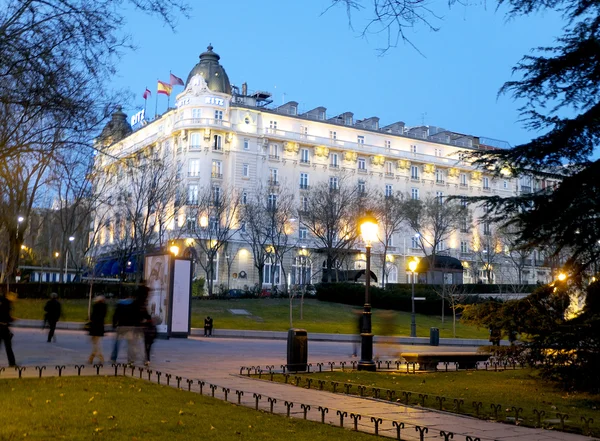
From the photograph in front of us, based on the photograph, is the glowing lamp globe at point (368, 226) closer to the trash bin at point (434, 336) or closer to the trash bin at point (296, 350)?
the trash bin at point (296, 350)

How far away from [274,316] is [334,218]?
53.7ft

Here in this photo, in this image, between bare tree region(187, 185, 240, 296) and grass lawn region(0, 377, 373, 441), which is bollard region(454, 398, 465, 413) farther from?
bare tree region(187, 185, 240, 296)

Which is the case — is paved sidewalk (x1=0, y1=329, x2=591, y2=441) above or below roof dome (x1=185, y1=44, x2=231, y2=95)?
below

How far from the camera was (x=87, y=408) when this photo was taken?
899 centimetres

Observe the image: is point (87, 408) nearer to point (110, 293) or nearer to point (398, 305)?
point (110, 293)

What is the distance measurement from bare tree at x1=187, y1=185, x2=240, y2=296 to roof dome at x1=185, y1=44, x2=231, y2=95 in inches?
502

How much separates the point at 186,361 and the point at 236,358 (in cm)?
235

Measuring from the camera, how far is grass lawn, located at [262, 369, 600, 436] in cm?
1055

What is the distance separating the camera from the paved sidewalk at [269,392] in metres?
8.67

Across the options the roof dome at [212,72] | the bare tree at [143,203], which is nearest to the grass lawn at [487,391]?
the bare tree at [143,203]

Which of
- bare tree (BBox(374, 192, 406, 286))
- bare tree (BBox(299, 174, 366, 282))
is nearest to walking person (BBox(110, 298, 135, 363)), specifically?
bare tree (BBox(299, 174, 366, 282))

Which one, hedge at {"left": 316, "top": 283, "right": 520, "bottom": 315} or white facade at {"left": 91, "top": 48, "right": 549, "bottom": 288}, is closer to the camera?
hedge at {"left": 316, "top": 283, "right": 520, "bottom": 315}

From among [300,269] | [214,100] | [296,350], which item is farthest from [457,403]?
[214,100]

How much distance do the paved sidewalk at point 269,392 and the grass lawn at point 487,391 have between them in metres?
0.73
